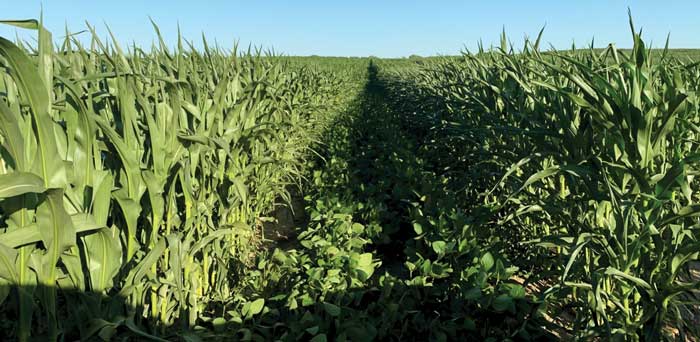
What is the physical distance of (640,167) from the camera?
1.78 m

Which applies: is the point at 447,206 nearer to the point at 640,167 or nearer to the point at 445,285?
the point at 445,285

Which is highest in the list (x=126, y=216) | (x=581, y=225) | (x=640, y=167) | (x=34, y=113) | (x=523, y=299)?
(x=34, y=113)

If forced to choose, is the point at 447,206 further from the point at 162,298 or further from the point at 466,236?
the point at 162,298

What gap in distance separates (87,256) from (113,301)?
0.22 meters

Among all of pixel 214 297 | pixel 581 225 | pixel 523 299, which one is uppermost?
pixel 581 225

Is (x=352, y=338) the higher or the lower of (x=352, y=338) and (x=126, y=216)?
the lower

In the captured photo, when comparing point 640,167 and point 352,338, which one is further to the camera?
point 352,338

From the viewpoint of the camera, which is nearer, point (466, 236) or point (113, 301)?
point (113, 301)

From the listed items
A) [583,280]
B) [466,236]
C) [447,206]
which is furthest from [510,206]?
[583,280]

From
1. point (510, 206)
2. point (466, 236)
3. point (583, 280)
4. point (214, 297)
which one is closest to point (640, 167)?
point (583, 280)

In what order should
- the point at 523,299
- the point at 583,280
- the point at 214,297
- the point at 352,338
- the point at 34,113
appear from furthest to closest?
the point at 214,297 → the point at 583,280 → the point at 523,299 → the point at 352,338 → the point at 34,113

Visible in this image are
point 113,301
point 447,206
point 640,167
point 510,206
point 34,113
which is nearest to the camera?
point 34,113

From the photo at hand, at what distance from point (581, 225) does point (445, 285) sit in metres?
0.71

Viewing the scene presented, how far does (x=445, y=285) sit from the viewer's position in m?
2.35
